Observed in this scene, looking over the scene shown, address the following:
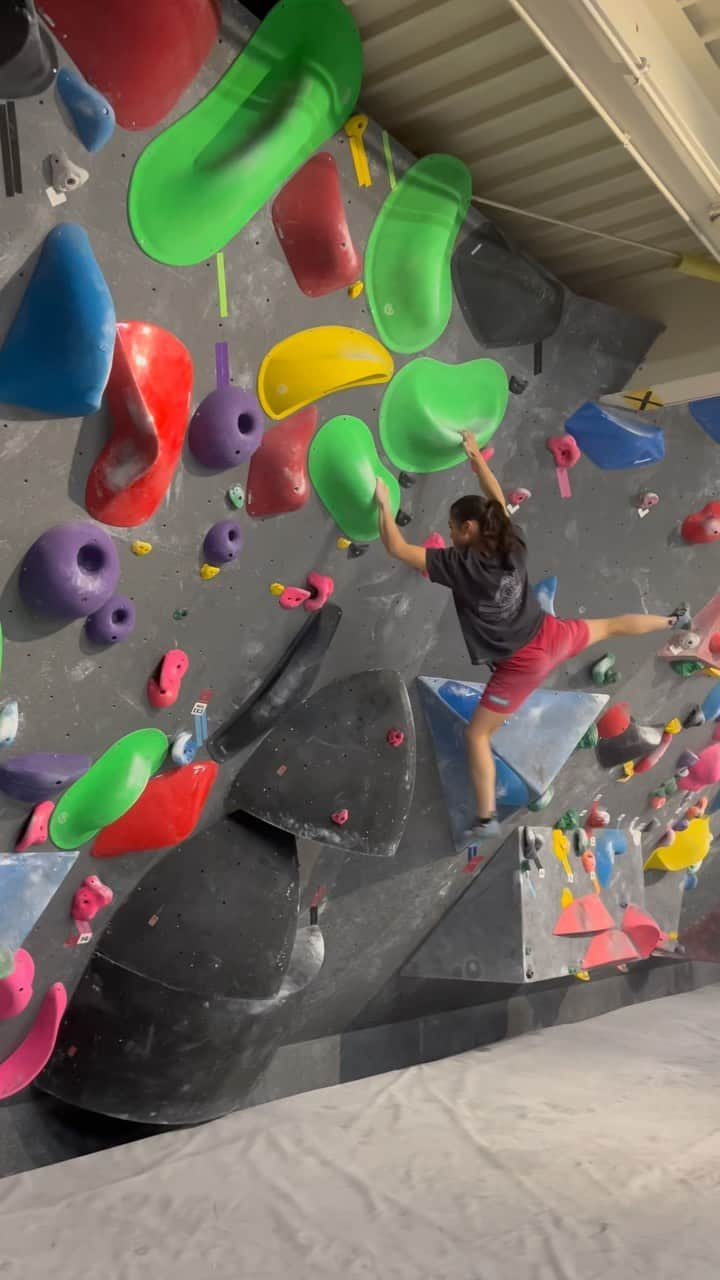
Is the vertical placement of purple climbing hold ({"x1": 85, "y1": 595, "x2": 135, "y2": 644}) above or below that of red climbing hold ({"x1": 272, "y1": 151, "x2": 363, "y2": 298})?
below

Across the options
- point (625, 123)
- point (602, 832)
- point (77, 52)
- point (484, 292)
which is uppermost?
point (77, 52)

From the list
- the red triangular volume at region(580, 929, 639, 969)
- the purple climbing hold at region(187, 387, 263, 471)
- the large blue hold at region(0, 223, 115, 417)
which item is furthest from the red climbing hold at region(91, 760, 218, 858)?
the red triangular volume at region(580, 929, 639, 969)

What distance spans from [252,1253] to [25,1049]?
68 centimetres

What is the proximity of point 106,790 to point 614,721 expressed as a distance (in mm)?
1993

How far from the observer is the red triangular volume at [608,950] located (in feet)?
12.2

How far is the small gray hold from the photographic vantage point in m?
1.73

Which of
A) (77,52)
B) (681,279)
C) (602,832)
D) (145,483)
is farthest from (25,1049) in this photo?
(681,279)

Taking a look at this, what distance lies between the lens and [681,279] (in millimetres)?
2957

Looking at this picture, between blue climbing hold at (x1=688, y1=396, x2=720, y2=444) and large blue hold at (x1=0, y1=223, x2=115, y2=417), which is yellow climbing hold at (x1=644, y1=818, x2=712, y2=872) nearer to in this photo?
blue climbing hold at (x1=688, y1=396, x2=720, y2=444)

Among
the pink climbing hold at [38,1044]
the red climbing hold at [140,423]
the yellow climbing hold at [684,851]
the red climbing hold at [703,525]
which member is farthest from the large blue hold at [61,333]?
Answer: the yellow climbing hold at [684,851]

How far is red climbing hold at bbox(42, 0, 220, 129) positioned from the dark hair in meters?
1.14

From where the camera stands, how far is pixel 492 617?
9.05ft

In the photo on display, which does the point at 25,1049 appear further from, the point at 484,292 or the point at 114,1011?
the point at 484,292

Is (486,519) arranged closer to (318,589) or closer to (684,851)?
(318,589)
